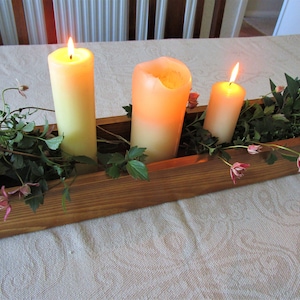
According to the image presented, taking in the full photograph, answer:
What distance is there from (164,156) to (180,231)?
11 cm

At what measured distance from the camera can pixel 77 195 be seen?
39 centimetres

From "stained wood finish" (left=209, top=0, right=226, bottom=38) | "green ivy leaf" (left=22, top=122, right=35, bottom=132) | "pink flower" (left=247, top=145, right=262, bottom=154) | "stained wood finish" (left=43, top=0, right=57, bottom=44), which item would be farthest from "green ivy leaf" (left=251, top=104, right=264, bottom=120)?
"stained wood finish" (left=43, top=0, right=57, bottom=44)

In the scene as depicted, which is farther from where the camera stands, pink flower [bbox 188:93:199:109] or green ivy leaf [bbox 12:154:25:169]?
pink flower [bbox 188:93:199:109]

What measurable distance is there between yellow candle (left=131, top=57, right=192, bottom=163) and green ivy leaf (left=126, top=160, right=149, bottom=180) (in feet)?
0.23

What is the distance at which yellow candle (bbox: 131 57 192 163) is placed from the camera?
385 millimetres

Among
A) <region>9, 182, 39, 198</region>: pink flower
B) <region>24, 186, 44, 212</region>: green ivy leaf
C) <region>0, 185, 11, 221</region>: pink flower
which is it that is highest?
<region>9, 182, 39, 198</region>: pink flower

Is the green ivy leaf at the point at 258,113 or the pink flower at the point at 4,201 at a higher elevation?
the green ivy leaf at the point at 258,113

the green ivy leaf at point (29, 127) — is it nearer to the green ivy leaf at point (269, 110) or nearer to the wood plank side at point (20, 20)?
the green ivy leaf at point (269, 110)

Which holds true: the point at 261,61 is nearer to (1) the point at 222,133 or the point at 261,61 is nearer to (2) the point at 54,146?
(1) the point at 222,133

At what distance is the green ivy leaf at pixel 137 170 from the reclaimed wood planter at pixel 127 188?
2 cm

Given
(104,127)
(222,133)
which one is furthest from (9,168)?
(222,133)

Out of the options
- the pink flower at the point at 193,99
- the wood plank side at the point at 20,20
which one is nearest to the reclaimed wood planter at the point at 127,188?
the pink flower at the point at 193,99

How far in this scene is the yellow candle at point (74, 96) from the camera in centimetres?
34

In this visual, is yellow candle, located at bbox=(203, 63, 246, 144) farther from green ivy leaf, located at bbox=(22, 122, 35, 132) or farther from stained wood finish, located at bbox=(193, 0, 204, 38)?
stained wood finish, located at bbox=(193, 0, 204, 38)
